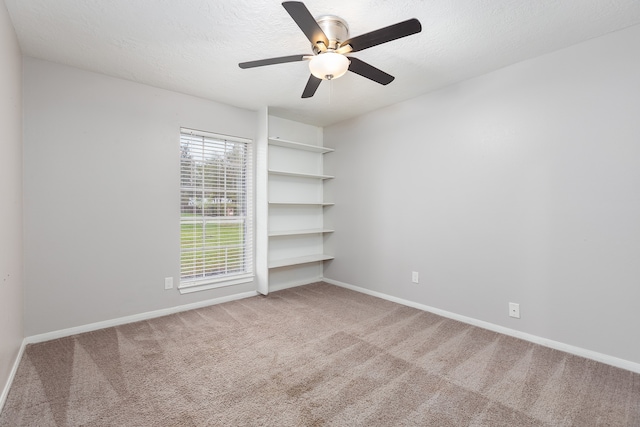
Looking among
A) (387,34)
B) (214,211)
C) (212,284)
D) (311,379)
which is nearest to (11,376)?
(212,284)

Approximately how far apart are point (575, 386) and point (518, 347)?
1.68 ft

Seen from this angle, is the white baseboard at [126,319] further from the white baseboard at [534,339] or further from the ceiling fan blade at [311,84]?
the ceiling fan blade at [311,84]

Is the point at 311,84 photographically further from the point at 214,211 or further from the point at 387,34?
the point at 214,211

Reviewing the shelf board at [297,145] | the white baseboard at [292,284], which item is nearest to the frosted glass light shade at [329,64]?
the shelf board at [297,145]

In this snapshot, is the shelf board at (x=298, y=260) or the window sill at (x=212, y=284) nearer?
the window sill at (x=212, y=284)

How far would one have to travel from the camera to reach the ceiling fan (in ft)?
5.33

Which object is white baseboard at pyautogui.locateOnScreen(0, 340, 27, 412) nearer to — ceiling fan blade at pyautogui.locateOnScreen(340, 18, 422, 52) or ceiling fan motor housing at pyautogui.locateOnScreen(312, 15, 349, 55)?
ceiling fan motor housing at pyautogui.locateOnScreen(312, 15, 349, 55)

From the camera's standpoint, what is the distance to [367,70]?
2111 millimetres

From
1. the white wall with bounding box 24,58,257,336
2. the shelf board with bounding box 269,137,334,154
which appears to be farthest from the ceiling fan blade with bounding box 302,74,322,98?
the shelf board with bounding box 269,137,334,154

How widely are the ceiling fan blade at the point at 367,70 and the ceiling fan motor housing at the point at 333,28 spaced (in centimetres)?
17

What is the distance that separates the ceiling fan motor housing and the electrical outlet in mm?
2682

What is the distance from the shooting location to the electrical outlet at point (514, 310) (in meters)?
2.61

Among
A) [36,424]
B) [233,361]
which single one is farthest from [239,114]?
[36,424]

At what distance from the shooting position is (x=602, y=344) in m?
2.19
